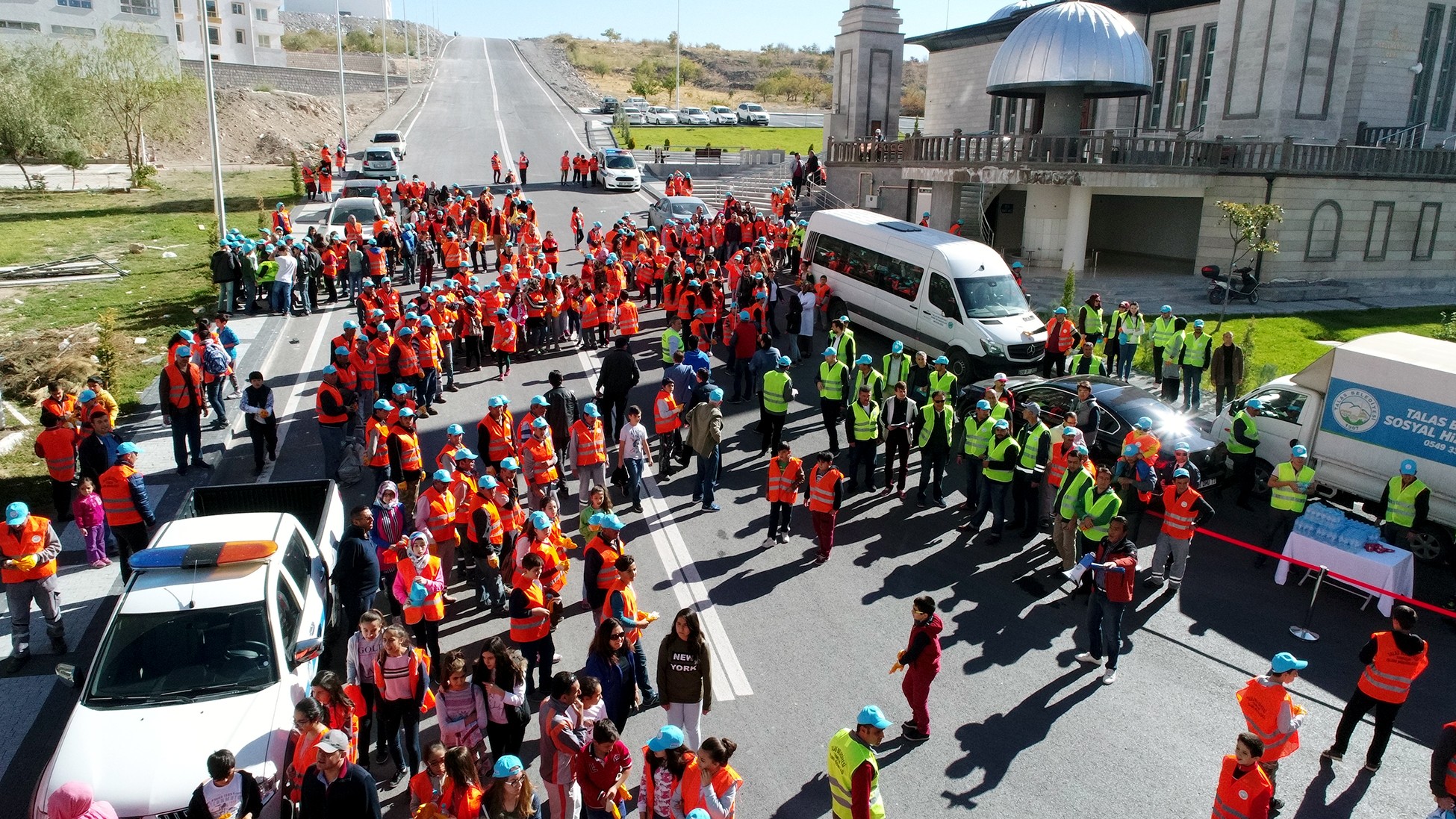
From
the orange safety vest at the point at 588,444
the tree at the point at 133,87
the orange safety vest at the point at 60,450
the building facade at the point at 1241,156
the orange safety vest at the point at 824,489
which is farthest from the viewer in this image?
the tree at the point at 133,87

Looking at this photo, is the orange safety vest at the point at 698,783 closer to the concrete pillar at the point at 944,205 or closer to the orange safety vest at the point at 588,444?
the orange safety vest at the point at 588,444

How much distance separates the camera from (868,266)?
66.2ft

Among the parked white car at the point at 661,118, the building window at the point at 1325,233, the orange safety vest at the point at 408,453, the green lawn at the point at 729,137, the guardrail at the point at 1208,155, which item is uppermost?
the parked white car at the point at 661,118

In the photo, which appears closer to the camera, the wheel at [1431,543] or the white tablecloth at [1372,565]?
the white tablecloth at [1372,565]

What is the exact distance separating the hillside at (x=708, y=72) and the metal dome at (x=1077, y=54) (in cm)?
5023

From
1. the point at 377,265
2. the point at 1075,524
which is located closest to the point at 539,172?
the point at 377,265

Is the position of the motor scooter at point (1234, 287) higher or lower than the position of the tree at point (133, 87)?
lower

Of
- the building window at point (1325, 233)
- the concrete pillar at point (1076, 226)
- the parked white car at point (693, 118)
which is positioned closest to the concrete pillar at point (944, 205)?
the concrete pillar at point (1076, 226)

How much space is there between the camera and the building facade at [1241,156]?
26734 millimetres

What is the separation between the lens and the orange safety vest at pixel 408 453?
37.7 feet

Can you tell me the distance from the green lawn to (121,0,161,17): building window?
121ft

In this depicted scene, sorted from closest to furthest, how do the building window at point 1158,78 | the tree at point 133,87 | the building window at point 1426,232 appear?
the building window at point 1426,232, the building window at point 1158,78, the tree at point 133,87

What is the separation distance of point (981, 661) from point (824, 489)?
2.67 meters

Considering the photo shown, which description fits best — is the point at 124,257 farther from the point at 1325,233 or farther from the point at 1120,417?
the point at 1325,233
